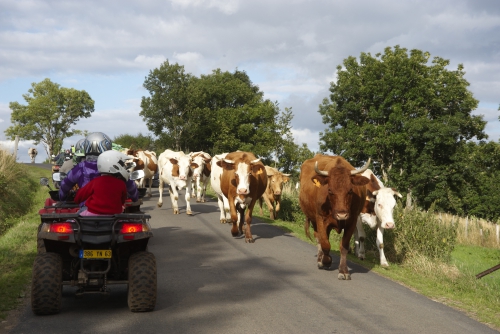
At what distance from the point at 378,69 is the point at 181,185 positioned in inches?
1340

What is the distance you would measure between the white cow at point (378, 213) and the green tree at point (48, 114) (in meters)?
78.4

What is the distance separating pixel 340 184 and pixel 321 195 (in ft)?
2.36

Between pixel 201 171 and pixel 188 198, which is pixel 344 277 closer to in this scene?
pixel 188 198

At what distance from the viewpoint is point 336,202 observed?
10.2 metres

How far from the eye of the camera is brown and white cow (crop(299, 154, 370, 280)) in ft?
33.6

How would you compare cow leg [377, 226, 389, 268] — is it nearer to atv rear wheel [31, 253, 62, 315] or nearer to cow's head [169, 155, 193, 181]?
atv rear wheel [31, 253, 62, 315]

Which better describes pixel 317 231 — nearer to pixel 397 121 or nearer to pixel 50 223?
pixel 50 223

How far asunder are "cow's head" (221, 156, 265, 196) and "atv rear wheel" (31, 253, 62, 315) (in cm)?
733

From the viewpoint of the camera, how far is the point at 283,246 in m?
13.6

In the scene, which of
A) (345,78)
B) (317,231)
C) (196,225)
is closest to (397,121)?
(345,78)

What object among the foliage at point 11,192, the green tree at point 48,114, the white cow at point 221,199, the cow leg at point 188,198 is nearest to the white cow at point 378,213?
the white cow at point 221,199

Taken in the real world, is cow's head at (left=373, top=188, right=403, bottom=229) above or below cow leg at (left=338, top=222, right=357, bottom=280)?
above

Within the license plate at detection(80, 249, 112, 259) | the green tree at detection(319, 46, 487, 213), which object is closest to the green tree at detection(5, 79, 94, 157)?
the green tree at detection(319, 46, 487, 213)

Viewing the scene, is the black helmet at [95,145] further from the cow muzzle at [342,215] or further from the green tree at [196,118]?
the green tree at [196,118]
